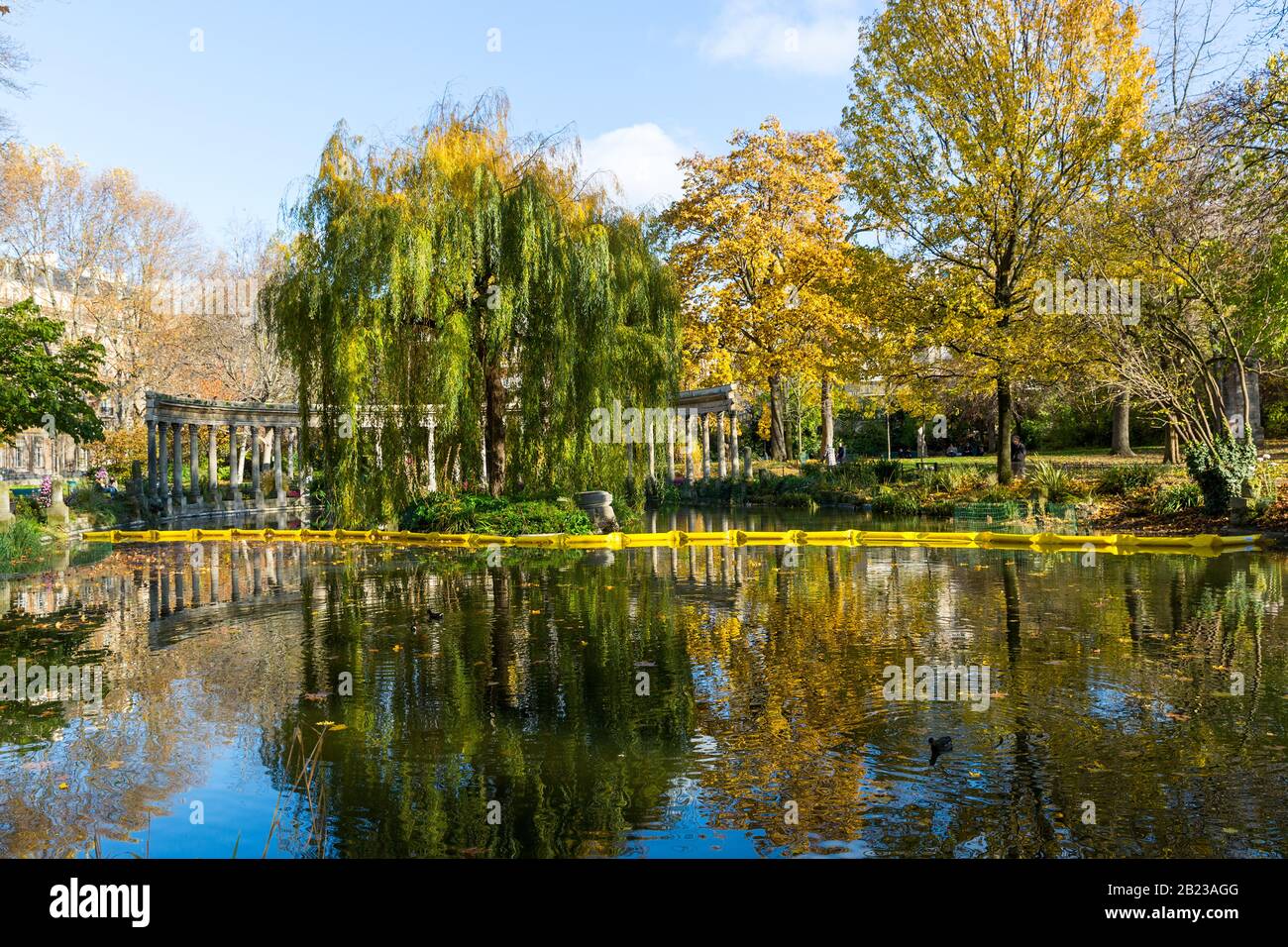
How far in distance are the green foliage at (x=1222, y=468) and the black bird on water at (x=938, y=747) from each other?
17.0 metres

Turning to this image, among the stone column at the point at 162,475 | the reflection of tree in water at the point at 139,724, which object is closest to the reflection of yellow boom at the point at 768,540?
the reflection of tree in water at the point at 139,724

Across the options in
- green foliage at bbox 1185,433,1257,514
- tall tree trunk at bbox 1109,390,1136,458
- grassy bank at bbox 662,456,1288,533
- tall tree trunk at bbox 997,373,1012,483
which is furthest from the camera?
tall tree trunk at bbox 1109,390,1136,458

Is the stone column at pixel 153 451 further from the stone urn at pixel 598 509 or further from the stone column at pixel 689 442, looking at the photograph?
the stone urn at pixel 598 509

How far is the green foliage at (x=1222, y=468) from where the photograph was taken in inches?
792

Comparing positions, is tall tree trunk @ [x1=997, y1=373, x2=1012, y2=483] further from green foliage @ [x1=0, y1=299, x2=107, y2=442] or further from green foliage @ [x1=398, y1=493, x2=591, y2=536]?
green foliage @ [x1=0, y1=299, x2=107, y2=442]

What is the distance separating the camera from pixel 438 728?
7.30 metres

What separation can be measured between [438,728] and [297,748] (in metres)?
0.99

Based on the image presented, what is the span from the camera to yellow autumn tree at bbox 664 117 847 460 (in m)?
39.0

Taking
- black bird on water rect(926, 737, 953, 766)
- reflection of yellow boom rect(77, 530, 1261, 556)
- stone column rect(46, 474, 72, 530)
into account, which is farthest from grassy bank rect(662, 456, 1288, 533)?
stone column rect(46, 474, 72, 530)

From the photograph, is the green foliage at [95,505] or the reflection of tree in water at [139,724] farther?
the green foliage at [95,505]

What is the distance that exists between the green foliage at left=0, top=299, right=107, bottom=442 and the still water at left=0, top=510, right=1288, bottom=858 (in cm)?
956
